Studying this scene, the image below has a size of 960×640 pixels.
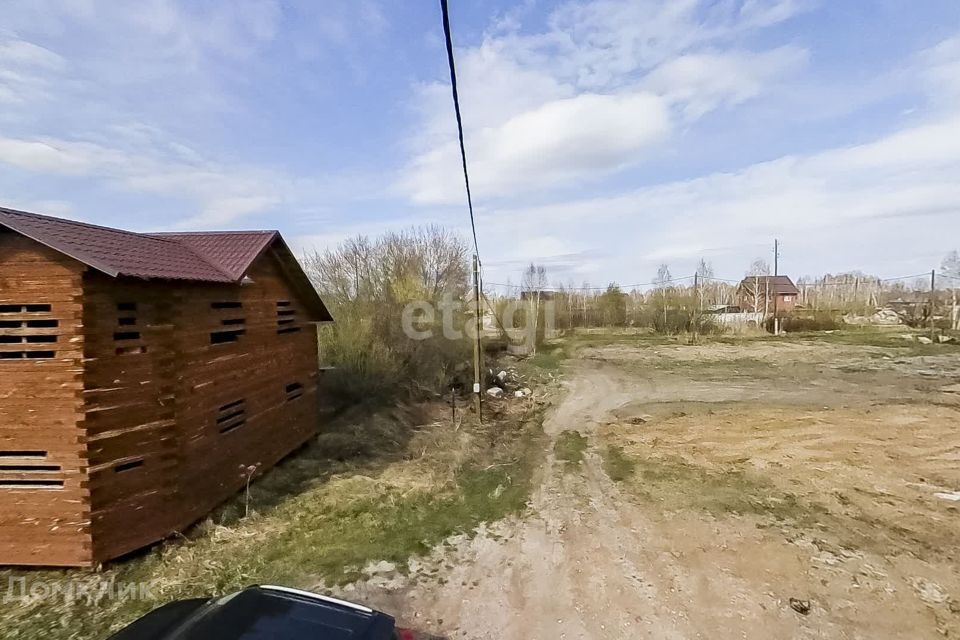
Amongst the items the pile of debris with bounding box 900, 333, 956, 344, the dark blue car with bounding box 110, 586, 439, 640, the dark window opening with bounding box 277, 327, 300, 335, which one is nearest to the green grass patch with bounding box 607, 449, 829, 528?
the dark blue car with bounding box 110, 586, 439, 640

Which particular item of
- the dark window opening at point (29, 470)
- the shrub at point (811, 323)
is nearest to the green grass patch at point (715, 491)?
the dark window opening at point (29, 470)

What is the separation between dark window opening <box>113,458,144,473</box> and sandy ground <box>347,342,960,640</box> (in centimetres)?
283

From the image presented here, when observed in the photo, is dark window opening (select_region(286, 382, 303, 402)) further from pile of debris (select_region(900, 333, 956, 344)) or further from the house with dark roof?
pile of debris (select_region(900, 333, 956, 344))

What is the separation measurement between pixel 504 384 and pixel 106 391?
12732 mm

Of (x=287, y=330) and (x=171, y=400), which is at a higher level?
(x=287, y=330)

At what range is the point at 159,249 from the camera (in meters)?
6.30

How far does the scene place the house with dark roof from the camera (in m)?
4.59

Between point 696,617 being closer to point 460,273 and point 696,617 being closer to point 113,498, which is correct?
point 113,498

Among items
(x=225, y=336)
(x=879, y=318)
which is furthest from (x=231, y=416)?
(x=879, y=318)

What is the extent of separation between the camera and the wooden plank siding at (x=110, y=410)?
4590 millimetres

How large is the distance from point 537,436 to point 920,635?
7245 millimetres

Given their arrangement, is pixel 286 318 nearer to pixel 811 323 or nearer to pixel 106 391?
pixel 106 391

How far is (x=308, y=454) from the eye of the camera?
9.17m

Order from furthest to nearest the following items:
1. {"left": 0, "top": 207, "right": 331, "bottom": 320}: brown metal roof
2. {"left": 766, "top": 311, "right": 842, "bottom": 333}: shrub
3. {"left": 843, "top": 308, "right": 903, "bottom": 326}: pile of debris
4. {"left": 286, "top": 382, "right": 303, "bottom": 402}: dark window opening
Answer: {"left": 843, "top": 308, "right": 903, "bottom": 326}: pile of debris → {"left": 766, "top": 311, "right": 842, "bottom": 333}: shrub → {"left": 286, "top": 382, "right": 303, "bottom": 402}: dark window opening → {"left": 0, "top": 207, "right": 331, "bottom": 320}: brown metal roof
